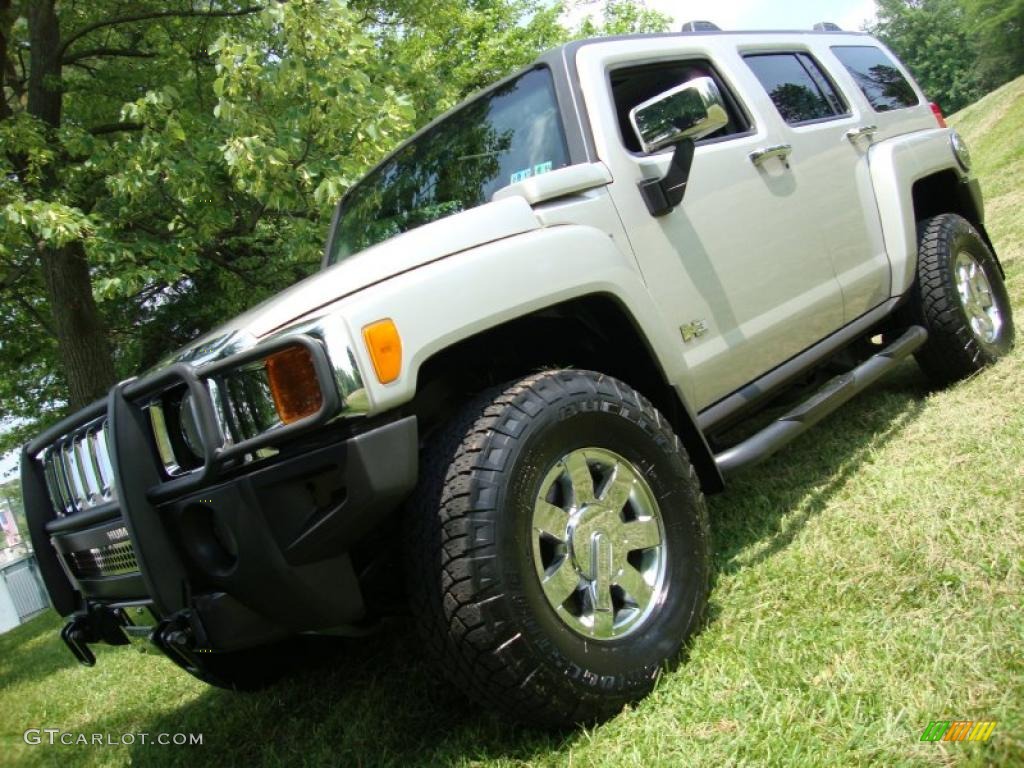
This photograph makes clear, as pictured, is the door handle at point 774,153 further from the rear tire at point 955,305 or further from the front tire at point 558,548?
the front tire at point 558,548

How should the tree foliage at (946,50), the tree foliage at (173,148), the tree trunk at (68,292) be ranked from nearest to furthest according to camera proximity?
the tree foliage at (173,148) → the tree trunk at (68,292) → the tree foliage at (946,50)

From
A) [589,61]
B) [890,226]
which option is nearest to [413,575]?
[589,61]

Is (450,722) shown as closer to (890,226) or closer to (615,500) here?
(615,500)

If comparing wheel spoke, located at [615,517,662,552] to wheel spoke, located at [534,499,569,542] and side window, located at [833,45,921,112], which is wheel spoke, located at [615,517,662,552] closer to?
wheel spoke, located at [534,499,569,542]

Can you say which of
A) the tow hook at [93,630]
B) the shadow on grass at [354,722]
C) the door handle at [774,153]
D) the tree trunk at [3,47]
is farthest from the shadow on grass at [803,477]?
the tree trunk at [3,47]

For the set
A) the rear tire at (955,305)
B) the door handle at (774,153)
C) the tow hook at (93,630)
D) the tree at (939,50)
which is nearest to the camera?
the tow hook at (93,630)

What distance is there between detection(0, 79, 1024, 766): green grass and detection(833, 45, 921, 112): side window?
1.54 m

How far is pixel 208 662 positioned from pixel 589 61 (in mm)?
2397

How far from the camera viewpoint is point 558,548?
2125 mm

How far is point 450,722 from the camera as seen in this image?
241cm

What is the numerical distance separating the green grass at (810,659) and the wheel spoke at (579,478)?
0.52 metres

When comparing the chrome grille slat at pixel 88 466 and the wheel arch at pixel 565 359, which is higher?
the chrome grille slat at pixel 88 466

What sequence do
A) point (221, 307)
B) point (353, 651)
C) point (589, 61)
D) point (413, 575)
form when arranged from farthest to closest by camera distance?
point (221, 307) < point (353, 651) < point (589, 61) < point (413, 575)

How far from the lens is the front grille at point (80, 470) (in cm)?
226
